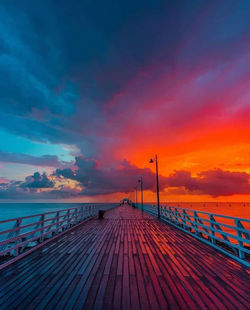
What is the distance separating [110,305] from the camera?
3.18 metres

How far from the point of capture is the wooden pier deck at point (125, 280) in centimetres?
326

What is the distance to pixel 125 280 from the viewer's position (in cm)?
412

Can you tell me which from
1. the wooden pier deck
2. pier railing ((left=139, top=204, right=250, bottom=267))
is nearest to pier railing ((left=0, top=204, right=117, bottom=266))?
the wooden pier deck

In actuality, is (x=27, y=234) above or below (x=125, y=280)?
above

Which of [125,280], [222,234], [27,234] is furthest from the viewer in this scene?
[222,234]

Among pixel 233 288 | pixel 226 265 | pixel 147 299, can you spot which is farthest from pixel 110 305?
pixel 226 265

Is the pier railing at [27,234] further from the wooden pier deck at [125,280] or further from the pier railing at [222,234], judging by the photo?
the pier railing at [222,234]

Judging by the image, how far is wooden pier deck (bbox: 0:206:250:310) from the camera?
326 centimetres

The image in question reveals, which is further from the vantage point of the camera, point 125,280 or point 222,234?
point 222,234

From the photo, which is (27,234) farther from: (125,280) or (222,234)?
(222,234)

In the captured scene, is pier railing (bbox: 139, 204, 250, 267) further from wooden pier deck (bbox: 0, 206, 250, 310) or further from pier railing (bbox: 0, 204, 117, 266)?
pier railing (bbox: 0, 204, 117, 266)

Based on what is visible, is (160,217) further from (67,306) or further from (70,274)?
(67,306)

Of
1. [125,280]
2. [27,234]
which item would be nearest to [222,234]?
[125,280]

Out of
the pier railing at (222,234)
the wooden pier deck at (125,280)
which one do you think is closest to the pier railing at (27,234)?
the wooden pier deck at (125,280)
